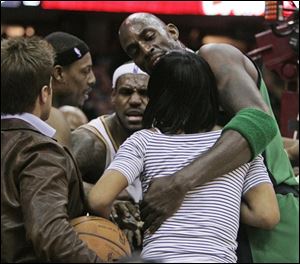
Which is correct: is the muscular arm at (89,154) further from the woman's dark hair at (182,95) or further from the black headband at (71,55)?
the woman's dark hair at (182,95)

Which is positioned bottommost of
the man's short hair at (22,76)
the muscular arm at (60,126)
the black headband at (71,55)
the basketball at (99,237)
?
the black headband at (71,55)

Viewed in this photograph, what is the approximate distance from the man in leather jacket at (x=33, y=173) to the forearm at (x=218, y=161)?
42cm

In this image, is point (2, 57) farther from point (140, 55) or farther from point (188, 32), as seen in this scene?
point (188, 32)

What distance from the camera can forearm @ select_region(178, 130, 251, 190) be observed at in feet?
9.68

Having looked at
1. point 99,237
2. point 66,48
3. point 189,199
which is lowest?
point 66,48

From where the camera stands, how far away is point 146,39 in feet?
12.6

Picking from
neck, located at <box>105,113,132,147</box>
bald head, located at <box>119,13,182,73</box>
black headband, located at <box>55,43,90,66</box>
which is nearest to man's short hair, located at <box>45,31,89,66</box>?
black headband, located at <box>55,43,90,66</box>

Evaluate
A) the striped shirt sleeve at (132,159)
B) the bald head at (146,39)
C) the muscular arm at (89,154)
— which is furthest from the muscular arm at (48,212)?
the muscular arm at (89,154)

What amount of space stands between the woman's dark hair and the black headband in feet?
6.27

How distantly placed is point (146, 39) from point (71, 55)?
1281mm

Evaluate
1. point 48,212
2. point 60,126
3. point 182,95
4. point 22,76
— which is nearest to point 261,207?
point 182,95

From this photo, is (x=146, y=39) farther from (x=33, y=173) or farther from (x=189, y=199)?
(x=33, y=173)

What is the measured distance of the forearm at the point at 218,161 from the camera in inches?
116

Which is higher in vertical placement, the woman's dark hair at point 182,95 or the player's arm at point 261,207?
the woman's dark hair at point 182,95
